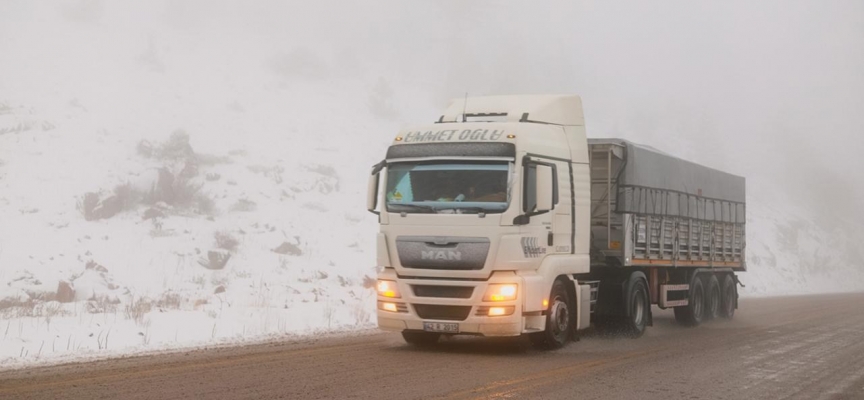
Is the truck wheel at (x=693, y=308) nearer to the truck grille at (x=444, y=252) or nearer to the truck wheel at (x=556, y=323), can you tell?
the truck wheel at (x=556, y=323)

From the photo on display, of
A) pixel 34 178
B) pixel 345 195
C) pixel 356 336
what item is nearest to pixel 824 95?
pixel 345 195

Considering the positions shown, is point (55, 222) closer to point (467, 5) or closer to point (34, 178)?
point (34, 178)

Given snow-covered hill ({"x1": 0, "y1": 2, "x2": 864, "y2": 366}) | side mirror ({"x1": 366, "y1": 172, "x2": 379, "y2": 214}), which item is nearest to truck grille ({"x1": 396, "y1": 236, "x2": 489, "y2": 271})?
side mirror ({"x1": 366, "y1": 172, "x2": 379, "y2": 214})

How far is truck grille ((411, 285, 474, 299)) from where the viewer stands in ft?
41.3

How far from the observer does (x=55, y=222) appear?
103ft

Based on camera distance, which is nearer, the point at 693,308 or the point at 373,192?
the point at 373,192

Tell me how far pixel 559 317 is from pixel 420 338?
2190 mm

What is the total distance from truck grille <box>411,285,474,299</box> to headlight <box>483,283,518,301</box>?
0.25 metres

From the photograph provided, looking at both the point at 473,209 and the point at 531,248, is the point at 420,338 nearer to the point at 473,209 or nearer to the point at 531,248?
the point at 531,248

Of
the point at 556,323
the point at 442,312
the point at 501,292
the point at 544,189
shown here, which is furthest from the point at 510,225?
the point at 556,323

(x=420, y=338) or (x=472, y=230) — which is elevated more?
(x=472, y=230)

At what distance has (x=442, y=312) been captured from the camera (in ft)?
41.9

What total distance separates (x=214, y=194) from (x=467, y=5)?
185 feet

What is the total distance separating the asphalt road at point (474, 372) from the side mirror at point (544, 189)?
2137 mm
